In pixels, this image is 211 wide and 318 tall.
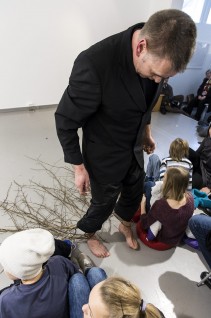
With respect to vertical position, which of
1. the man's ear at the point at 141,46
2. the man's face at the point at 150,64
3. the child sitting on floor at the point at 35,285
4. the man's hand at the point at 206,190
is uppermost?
the man's ear at the point at 141,46

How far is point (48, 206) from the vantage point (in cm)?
211

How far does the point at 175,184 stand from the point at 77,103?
0.90m

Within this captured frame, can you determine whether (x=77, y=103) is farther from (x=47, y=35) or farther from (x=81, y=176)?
(x=47, y=35)

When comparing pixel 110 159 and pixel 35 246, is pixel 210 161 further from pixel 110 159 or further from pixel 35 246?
pixel 35 246

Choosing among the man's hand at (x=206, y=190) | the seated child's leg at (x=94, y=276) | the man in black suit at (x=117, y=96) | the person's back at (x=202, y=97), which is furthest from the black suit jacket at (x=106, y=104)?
the person's back at (x=202, y=97)

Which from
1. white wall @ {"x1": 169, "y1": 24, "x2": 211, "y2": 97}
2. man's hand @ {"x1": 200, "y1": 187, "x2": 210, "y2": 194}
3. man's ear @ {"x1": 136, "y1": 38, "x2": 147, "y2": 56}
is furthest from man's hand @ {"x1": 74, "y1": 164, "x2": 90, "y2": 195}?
white wall @ {"x1": 169, "y1": 24, "x2": 211, "y2": 97}

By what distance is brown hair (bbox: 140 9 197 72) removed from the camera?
0.79 metres

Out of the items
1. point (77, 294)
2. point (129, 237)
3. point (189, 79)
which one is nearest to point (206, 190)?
point (129, 237)

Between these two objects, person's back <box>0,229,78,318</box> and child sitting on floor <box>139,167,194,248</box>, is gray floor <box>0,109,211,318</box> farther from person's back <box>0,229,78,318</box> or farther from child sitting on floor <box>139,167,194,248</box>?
person's back <box>0,229,78,318</box>

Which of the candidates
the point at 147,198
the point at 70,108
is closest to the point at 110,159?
the point at 70,108

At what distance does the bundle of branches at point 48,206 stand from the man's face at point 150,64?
1322 millimetres

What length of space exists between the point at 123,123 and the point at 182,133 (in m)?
3.07

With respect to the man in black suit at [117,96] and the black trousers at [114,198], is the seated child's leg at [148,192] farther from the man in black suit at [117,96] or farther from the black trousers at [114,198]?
the man in black suit at [117,96]

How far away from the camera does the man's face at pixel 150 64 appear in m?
0.85
